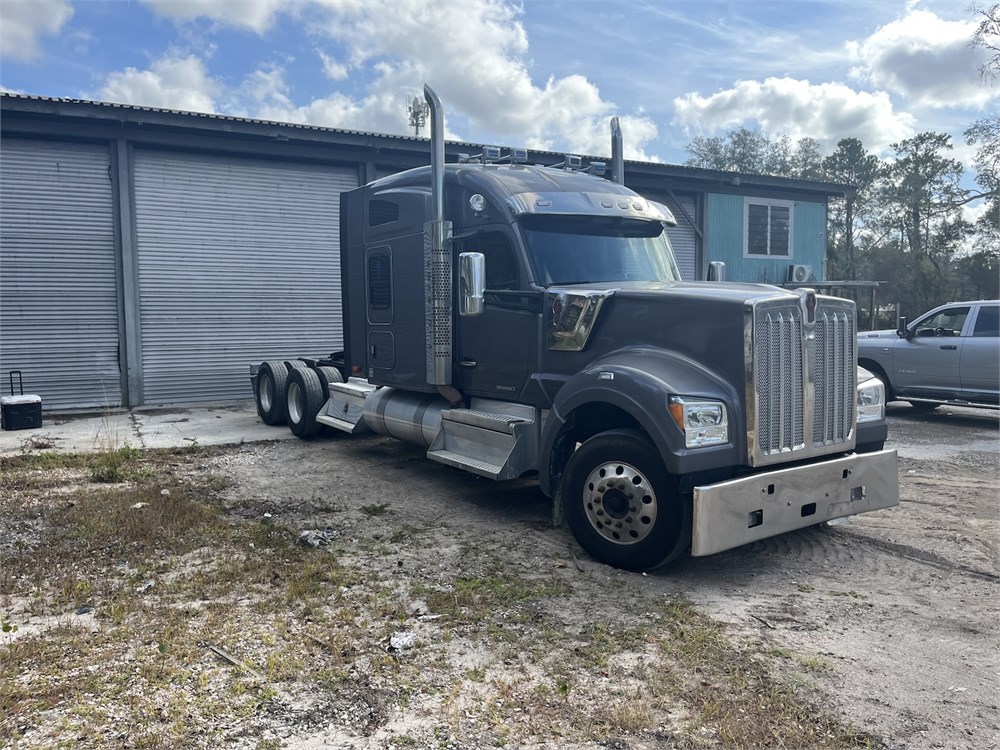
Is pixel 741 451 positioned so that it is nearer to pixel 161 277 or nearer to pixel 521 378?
pixel 521 378

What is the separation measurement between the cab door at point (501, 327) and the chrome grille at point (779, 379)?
1.88 metres

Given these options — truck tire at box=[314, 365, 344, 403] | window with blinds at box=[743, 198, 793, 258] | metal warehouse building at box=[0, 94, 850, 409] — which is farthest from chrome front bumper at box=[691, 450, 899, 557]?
window with blinds at box=[743, 198, 793, 258]

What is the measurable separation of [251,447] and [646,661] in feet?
23.0

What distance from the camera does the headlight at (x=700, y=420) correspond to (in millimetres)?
4695

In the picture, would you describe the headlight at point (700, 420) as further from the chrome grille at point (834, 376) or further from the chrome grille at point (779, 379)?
the chrome grille at point (834, 376)

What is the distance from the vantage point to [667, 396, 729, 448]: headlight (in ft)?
15.4

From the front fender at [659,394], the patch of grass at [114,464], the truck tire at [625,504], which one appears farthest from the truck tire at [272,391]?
the truck tire at [625,504]

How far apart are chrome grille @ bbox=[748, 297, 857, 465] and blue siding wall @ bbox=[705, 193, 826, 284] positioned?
1442 centimetres

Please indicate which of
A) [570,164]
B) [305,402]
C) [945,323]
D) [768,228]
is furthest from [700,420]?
[768,228]

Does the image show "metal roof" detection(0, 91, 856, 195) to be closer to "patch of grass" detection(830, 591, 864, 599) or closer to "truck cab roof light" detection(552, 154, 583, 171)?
"truck cab roof light" detection(552, 154, 583, 171)

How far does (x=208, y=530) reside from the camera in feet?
19.2

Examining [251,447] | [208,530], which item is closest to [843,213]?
[251,447]

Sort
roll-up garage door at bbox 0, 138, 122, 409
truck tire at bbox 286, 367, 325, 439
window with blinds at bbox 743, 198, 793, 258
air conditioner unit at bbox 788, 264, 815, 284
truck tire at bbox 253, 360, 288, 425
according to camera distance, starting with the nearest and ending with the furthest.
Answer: truck tire at bbox 286, 367, 325, 439 → truck tire at bbox 253, 360, 288, 425 → roll-up garage door at bbox 0, 138, 122, 409 → window with blinds at bbox 743, 198, 793, 258 → air conditioner unit at bbox 788, 264, 815, 284

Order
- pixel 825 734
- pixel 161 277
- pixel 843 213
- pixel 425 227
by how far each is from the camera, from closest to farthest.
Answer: pixel 825 734 < pixel 425 227 < pixel 161 277 < pixel 843 213
